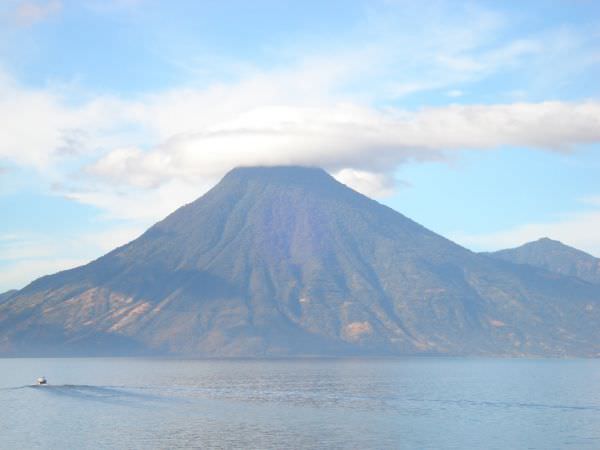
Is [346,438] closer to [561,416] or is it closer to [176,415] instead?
[176,415]

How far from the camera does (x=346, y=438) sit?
14638 cm

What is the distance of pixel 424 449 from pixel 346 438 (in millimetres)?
15490

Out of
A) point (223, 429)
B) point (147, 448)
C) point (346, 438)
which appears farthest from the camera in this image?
point (223, 429)

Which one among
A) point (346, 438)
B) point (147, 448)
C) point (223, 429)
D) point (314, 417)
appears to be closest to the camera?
point (147, 448)

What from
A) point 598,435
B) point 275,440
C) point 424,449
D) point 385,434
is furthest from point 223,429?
point 598,435

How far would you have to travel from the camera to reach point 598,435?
154500 mm

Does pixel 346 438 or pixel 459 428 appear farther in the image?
pixel 459 428

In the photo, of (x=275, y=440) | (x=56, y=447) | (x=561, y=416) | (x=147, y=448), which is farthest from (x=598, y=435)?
(x=56, y=447)

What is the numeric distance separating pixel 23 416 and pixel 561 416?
11971 cm

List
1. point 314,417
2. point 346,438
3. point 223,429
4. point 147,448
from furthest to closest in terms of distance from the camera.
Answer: point 314,417 < point 223,429 < point 346,438 < point 147,448

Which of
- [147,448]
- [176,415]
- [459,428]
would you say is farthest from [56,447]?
[459,428]

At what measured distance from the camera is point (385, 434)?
498 ft

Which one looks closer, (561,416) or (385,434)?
(385,434)

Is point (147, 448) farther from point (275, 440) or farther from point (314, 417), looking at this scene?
point (314, 417)
